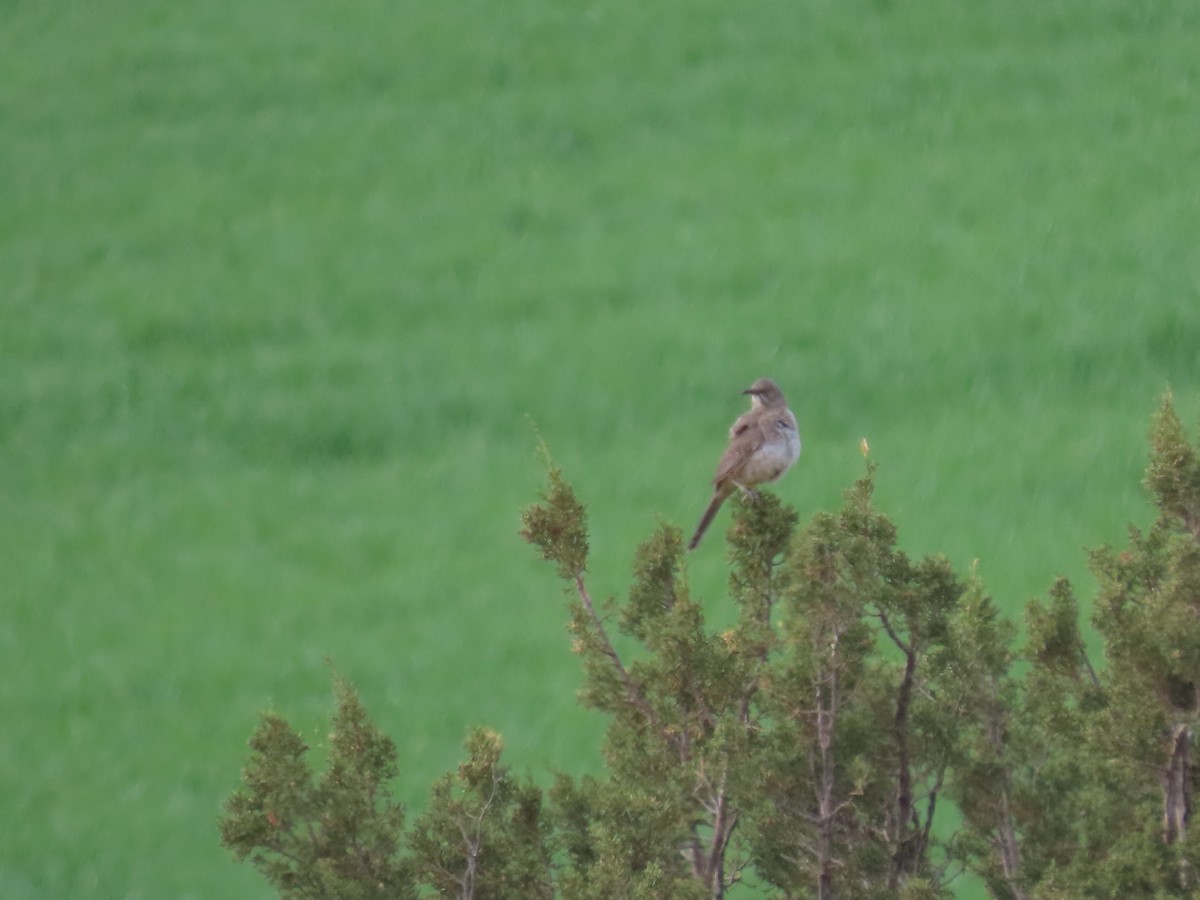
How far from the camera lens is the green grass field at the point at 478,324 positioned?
33.9 ft

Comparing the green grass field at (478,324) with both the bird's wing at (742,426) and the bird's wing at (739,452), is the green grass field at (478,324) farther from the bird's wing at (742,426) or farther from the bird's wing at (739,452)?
the bird's wing at (739,452)

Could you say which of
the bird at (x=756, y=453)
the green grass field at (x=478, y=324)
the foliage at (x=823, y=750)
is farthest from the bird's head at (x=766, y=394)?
the green grass field at (x=478, y=324)

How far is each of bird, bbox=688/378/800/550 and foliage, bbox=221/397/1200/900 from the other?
176cm

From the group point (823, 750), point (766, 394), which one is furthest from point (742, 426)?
point (823, 750)

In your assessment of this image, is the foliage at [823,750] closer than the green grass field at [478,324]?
Yes

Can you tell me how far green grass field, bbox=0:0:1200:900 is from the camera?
33.9 ft

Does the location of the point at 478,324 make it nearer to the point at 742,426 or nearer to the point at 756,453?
the point at 742,426

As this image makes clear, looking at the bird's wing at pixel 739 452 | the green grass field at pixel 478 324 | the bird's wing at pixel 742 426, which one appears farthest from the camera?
the green grass field at pixel 478 324

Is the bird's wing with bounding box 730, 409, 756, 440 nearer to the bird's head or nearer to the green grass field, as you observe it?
the bird's head

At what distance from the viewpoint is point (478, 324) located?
1423cm

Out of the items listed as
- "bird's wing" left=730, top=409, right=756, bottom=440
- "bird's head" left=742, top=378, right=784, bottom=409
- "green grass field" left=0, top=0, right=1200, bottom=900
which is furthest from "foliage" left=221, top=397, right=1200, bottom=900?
"green grass field" left=0, top=0, right=1200, bottom=900

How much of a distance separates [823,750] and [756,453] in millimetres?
2484

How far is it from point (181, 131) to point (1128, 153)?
8.31 m

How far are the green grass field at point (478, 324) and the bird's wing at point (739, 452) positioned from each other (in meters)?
3.02
